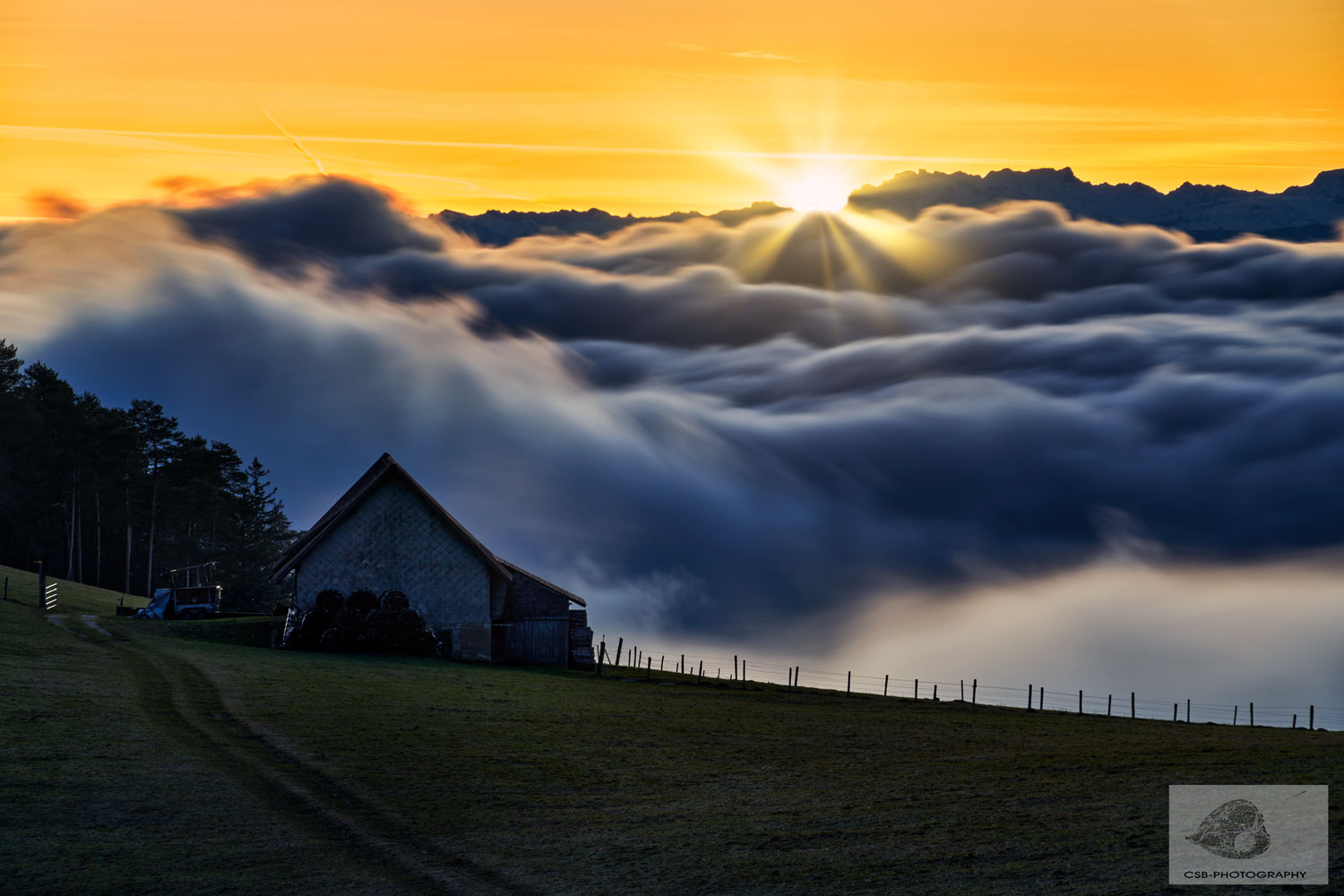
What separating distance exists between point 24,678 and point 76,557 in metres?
86.5

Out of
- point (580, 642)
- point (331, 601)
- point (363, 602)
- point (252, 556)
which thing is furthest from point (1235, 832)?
point (252, 556)

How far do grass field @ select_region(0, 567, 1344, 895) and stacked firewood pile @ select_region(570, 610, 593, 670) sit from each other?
17.3 m

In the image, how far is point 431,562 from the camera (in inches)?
2660

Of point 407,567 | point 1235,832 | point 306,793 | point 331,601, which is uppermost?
point 407,567

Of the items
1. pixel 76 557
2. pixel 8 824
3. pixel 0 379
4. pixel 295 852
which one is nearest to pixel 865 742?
pixel 295 852

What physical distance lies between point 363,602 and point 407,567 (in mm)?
2915

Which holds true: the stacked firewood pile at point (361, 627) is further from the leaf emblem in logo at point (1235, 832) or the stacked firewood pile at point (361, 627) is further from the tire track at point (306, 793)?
the leaf emblem in logo at point (1235, 832)

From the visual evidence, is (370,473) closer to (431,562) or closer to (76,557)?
(431,562)

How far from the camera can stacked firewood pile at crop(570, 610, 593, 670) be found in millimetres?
69812

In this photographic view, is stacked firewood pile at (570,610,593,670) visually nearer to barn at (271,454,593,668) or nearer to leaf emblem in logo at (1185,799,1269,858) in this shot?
barn at (271,454,593,668)

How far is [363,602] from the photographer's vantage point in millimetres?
66500

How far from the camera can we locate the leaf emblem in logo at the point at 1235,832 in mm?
21078
